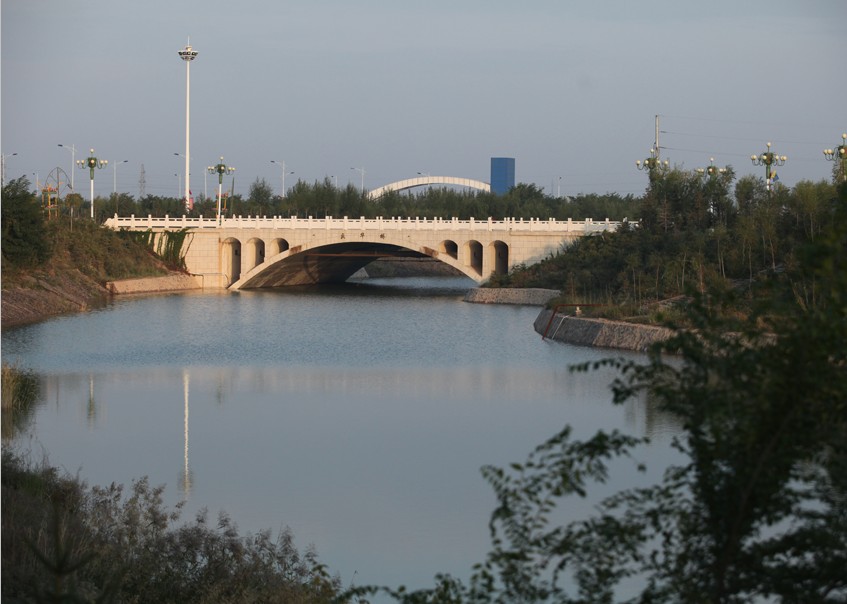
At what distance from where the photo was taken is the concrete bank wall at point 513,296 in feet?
182

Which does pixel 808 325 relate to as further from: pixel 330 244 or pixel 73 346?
pixel 330 244

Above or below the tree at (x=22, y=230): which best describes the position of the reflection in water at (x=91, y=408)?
below

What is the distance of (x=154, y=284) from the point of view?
6009 centimetres

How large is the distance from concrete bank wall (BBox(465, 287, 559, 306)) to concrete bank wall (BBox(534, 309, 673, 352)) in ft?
44.6

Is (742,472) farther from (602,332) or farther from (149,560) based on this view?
(602,332)

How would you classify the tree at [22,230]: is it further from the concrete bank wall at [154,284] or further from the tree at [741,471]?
the tree at [741,471]

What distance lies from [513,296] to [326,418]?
32986mm

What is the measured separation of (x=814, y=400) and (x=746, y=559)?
3.25 feet

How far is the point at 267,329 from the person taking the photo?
4191cm

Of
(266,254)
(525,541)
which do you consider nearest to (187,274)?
(266,254)

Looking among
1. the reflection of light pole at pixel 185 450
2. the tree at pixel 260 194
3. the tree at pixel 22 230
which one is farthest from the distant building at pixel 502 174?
the reflection of light pole at pixel 185 450

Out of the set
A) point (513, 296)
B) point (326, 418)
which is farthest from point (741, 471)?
point (513, 296)

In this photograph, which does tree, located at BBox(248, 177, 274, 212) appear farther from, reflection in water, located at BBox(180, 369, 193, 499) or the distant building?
reflection in water, located at BBox(180, 369, 193, 499)

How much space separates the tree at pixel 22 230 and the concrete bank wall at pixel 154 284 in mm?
7307
